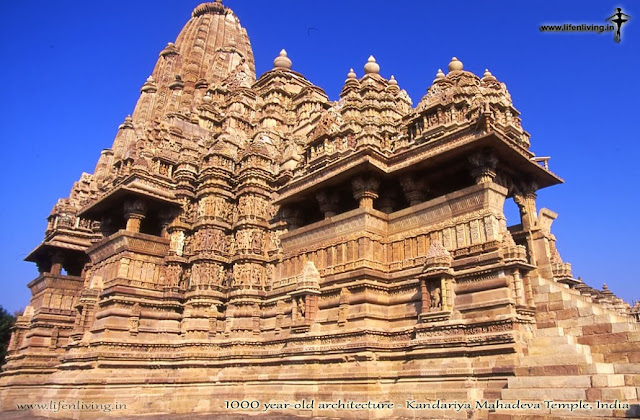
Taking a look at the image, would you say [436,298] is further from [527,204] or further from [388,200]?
[527,204]

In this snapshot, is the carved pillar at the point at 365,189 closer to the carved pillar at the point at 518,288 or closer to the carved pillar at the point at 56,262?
the carved pillar at the point at 518,288

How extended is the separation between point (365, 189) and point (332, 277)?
11.1ft

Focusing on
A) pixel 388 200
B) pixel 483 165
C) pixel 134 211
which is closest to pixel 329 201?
pixel 388 200

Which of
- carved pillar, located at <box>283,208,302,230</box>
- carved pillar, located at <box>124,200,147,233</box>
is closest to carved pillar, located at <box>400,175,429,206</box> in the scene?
carved pillar, located at <box>283,208,302,230</box>

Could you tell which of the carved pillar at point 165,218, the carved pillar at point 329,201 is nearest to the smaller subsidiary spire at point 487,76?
the carved pillar at point 329,201

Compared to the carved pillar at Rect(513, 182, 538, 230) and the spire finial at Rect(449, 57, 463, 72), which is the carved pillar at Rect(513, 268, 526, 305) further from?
the spire finial at Rect(449, 57, 463, 72)

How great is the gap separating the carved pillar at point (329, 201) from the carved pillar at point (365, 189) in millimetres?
1829

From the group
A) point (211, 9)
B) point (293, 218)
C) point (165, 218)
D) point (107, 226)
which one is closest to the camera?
point (293, 218)

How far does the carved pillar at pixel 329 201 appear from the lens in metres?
19.2

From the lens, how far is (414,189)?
17.2 metres

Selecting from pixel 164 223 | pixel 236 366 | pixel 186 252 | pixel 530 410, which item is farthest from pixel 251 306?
pixel 530 410

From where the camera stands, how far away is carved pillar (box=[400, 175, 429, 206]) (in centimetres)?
1716

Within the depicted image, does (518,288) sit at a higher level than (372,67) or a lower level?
lower

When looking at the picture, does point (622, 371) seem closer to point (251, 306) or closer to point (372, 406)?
point (372, 406)
